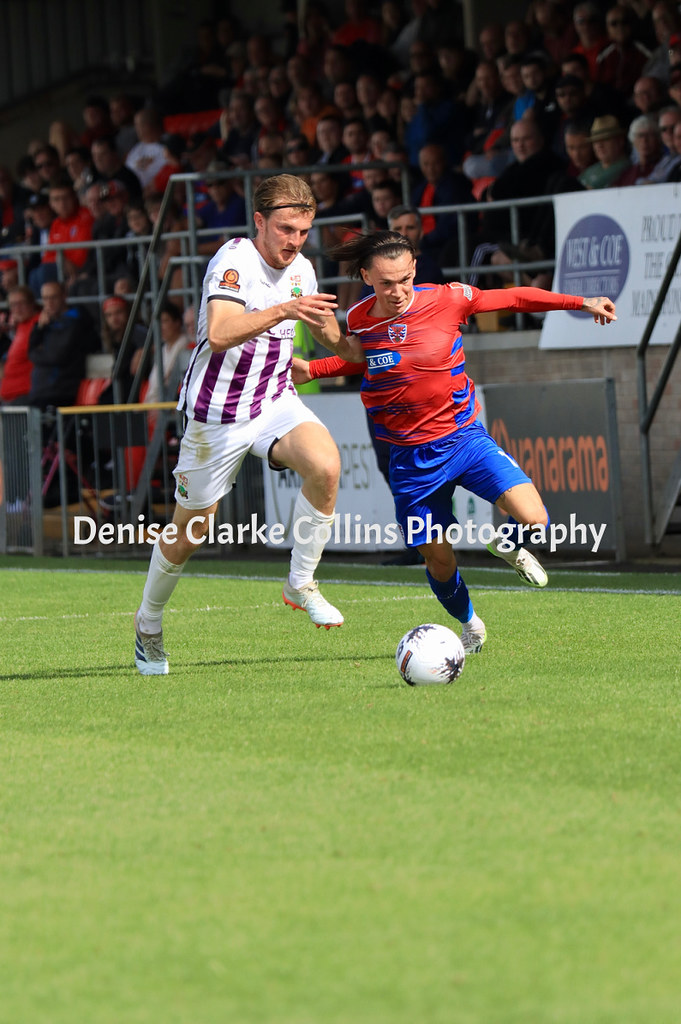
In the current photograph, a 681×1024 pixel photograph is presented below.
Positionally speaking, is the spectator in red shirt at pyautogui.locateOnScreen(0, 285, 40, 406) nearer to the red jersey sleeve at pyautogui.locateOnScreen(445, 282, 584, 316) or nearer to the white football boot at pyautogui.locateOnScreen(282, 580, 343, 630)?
the white football boot at pyautogui.locateOnScreen(282, 580, 343, 630)

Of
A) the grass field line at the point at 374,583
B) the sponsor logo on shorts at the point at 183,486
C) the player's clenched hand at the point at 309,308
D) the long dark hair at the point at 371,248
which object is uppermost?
the long dark hair at the point at 371,248

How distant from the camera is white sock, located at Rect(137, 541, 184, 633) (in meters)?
7.26

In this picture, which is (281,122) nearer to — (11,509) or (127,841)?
(11,509)

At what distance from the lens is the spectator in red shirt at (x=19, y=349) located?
18.2 metres

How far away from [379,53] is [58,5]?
7805 mm

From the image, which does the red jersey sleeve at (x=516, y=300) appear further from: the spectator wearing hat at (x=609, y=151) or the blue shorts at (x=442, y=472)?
the spectator wearing hat at (x=609, y=151)

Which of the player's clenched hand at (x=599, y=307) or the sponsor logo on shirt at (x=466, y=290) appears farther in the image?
the sponsor logo on shirt at (x=466, y=290)

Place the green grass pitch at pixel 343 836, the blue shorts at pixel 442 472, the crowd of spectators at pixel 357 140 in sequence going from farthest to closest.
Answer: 1. the crowd of spectators at pixel 357 140
2. the blue shorts at pixel 442 472
3. the green grass pitch at pixel 343 836

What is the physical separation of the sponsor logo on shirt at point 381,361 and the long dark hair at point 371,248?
1.30 ft

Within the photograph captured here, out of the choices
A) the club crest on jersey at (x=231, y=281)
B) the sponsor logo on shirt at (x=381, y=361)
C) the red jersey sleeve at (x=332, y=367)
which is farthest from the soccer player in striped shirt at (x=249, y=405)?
the sponsor logo on shirt at (x=381, y=361)

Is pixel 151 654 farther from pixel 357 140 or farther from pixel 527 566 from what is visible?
pixel 357 140

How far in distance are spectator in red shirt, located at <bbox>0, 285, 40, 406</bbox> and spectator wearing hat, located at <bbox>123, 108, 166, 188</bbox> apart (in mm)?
2603

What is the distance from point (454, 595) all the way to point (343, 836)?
3.23 meters

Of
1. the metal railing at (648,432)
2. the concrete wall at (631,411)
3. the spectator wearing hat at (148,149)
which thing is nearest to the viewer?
the metal railing at (648,432)
